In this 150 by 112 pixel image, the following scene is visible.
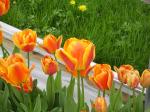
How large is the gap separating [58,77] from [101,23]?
1.56 m

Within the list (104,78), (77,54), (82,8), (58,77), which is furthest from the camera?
(82,8)

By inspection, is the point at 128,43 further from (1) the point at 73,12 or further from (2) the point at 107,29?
(1) the point at 73,12

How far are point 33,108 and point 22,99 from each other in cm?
6

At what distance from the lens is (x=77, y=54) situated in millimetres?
1589

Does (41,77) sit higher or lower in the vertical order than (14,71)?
lower

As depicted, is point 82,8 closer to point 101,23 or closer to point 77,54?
point 101,23

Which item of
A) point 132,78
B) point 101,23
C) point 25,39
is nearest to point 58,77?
point 25,39

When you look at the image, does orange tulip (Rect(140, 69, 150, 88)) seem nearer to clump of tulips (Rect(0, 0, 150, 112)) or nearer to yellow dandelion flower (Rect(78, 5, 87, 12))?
clump of tulips (Rect(0, 0, 150, 112))

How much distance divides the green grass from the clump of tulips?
122 centimetres

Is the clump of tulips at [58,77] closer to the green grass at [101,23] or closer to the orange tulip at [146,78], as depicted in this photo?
the orange tulip at [146,78]

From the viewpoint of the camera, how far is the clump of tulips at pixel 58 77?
1.61 meters

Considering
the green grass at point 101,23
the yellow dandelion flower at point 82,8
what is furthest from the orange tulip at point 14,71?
the yellow dandelion flower at point 82,8

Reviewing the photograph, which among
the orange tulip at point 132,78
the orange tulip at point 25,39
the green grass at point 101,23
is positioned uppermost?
the orange tulip at point 25,39

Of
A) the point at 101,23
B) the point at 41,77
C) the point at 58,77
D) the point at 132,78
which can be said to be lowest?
the point at 41,77
